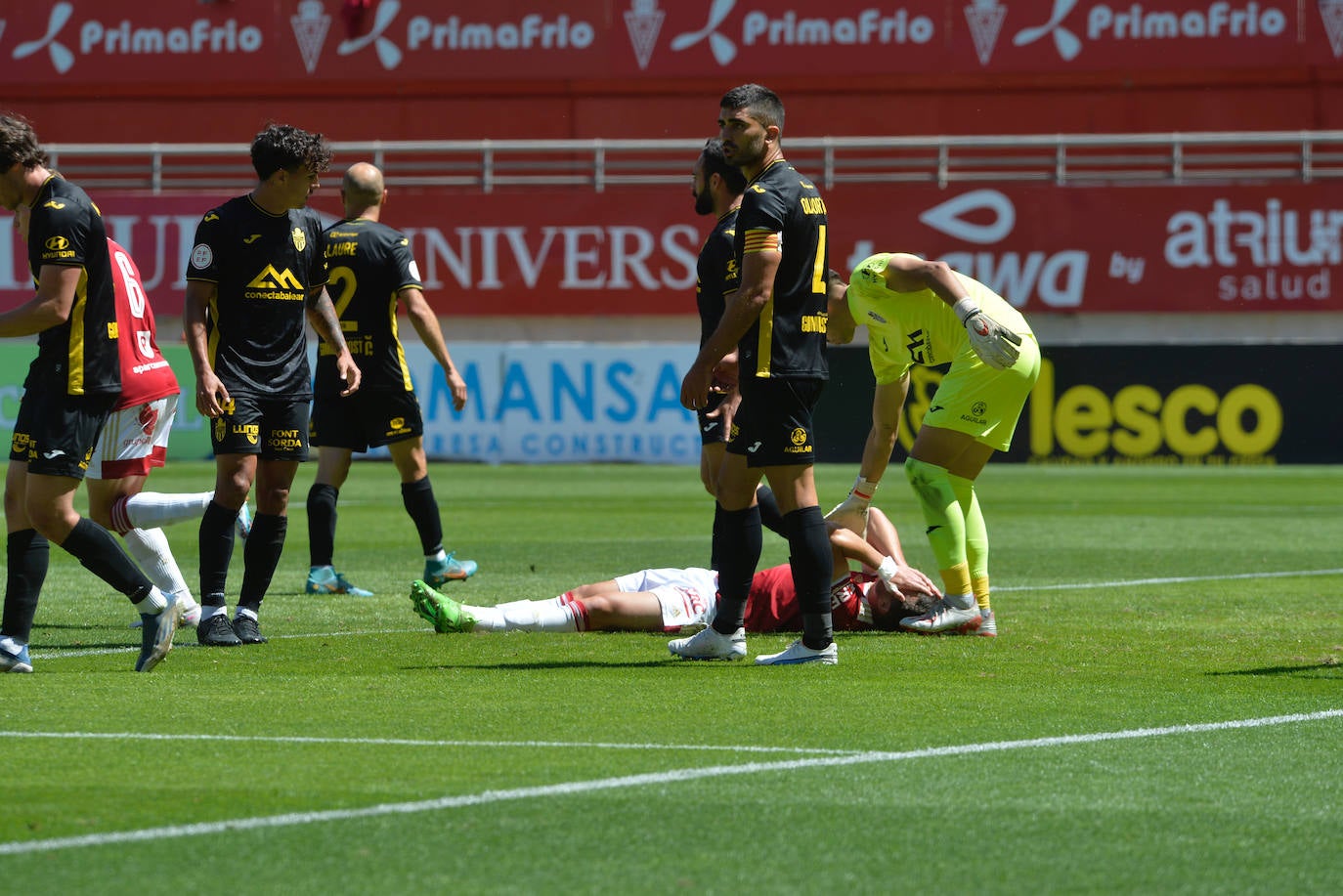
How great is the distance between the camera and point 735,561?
727cm

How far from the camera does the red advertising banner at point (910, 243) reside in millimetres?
29078

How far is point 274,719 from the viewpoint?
223 inches

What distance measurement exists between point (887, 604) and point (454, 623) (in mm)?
1825

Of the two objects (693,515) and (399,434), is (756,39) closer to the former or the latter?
(693,515)

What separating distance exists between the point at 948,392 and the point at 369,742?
3.86 m

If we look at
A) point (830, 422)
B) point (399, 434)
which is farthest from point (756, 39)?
point (399, 434)

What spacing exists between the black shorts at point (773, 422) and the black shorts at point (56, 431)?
220 centimetres

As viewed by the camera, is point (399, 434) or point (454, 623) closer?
point (454, 623)

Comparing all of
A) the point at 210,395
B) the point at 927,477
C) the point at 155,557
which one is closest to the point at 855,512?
the point at 927,477

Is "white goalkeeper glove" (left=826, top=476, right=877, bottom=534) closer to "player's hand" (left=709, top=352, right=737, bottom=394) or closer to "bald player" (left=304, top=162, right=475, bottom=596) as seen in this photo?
"player's hand" (left=709, top=352, right=737, bottom=394)

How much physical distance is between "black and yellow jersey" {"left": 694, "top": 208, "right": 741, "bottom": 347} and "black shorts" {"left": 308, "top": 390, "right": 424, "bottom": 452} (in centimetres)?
310

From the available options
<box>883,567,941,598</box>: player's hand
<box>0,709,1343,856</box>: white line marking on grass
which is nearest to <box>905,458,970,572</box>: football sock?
<box>883,567,941,598</box>: player's hand

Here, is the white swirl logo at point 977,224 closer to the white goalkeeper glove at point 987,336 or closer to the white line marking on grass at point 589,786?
the white goalkeeper glove at point 987,336

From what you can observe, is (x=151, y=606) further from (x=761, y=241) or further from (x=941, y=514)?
(x=941, y=514)
